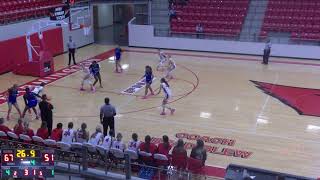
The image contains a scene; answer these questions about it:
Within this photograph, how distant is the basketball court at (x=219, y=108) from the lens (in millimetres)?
12992

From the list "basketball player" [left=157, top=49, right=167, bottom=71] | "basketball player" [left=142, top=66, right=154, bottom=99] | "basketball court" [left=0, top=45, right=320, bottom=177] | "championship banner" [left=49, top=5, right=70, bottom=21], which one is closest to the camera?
"basketball court" [left=0, top=45, right=320, bottom=177]

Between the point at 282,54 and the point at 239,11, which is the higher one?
the point at 239,11

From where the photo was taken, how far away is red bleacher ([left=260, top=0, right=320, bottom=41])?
2628 cm

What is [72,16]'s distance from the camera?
2722 cm

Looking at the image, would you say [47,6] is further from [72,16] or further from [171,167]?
[171,167]

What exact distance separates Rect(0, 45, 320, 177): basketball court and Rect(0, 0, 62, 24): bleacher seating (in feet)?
10.4

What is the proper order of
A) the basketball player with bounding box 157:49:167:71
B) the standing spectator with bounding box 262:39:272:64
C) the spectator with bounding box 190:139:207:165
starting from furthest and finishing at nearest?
the standing spectator with bounding box 262:39:272:64, the basketball player with bounding box 157:49:167:71, the spectator with bounding box 190:139:207:165

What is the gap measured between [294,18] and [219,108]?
43.8 ft

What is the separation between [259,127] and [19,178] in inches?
337

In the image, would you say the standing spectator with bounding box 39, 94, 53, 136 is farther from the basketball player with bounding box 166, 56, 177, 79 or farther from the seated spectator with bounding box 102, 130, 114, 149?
the basketball player with bounding box 166, 56, 177, 79

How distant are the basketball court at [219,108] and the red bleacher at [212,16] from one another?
3.42 m

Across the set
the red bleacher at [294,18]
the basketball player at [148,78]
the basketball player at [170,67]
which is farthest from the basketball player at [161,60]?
the red bleacher at [294,18]

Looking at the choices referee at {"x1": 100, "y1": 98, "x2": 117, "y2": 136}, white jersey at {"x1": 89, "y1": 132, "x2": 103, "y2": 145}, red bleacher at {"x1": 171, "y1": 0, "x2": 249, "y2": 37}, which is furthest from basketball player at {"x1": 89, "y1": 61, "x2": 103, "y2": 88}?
red bleacher at {"x1": 171, "y1": 0, "x2": 249, "y2": 37}

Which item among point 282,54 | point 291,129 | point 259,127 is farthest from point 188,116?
point 282,54
